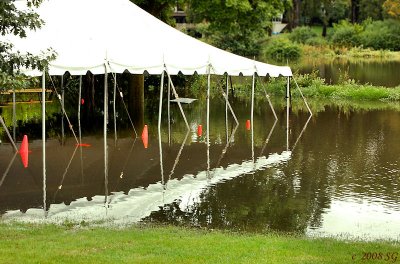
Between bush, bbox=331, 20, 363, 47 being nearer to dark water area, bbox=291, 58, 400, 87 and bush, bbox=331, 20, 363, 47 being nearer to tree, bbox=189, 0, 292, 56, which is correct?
dark water area, bbox=291, 58, 400, 87

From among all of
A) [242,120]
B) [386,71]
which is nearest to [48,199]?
[242,120]

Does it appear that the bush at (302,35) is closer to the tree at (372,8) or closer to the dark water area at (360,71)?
the tree at (372,8)

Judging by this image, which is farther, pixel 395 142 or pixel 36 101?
pixel 36 101

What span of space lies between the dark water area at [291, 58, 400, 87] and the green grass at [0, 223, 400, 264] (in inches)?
1103

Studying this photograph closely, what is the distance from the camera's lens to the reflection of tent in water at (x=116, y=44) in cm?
1596

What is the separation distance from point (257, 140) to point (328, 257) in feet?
39.7

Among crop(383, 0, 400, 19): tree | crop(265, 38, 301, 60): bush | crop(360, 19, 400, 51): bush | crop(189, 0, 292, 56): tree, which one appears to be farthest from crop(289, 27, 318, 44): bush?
crop(189, 0, 292, 56): tree

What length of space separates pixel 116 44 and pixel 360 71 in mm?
35755

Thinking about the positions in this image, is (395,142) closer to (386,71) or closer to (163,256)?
(163,256)

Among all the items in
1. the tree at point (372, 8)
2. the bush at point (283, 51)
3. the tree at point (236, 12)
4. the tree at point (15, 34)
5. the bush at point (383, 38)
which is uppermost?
the tree at point (372, 8)

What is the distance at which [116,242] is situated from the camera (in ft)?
30.9

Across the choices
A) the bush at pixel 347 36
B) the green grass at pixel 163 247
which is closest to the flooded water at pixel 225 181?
the green grass at pixel 163 247

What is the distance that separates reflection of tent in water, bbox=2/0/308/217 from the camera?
16.0 m

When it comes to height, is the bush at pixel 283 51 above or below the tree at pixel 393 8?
below
